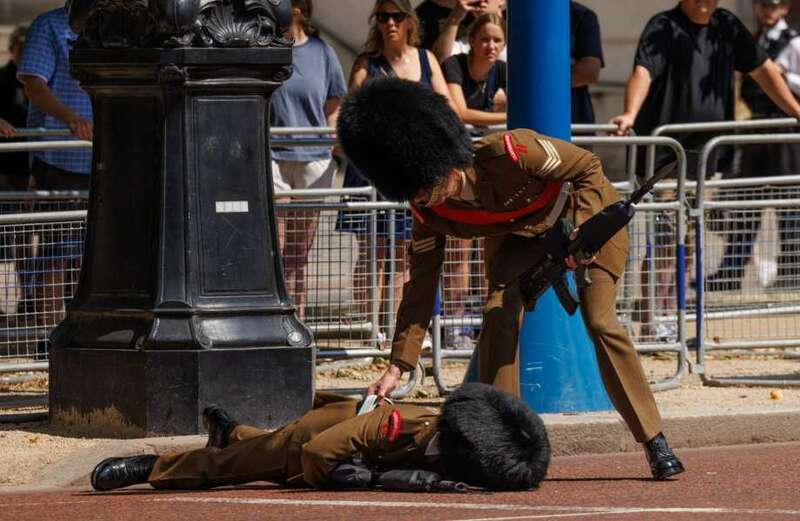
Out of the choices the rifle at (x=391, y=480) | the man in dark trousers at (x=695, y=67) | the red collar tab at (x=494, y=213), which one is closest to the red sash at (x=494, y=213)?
the red collar tab at (x=494, y=213)

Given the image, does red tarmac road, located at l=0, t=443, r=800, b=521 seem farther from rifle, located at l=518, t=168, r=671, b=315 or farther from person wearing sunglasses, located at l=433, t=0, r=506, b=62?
person wearing sunglasses, located at l=433, t=0, r=506, b=62

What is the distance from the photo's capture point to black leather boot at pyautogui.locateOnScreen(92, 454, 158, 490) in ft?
23.8

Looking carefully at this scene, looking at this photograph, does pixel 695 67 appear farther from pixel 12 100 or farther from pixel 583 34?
pixel 12 100

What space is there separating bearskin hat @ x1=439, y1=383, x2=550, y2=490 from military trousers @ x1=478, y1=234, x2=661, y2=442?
19.0 inches

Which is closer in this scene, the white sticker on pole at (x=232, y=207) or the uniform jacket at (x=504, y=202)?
the uniform jacket at (x=504, y=202)

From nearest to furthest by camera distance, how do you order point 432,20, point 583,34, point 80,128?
point 80,128 < point 583,34 < point 432,20

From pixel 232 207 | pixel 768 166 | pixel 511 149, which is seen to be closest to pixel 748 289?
pixel 768 166

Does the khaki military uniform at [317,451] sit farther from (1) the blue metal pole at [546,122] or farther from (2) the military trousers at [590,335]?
(1) the blue metal pole at [546,122]

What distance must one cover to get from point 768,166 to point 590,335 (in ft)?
19.1

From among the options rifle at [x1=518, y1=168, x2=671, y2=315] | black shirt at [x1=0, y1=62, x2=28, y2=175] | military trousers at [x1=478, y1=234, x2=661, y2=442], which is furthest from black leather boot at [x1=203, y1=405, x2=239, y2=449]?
black shirt at [x1=0, y1=62, x2=28, y2=175]

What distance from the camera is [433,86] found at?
1087cm

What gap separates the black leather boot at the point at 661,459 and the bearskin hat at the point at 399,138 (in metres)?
1.33

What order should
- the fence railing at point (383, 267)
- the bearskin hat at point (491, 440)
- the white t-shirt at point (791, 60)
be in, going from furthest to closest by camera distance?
the white t-shirt at point (791, 60)
the fence railing at point (383, 267)
the bearskin hat at point (491, 440)

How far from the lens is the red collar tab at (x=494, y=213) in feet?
23.7
